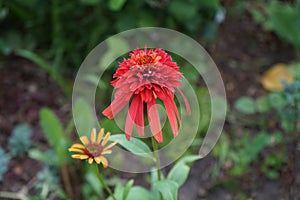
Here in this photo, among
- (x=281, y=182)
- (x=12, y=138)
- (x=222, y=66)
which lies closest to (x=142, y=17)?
(x=222, y=66)

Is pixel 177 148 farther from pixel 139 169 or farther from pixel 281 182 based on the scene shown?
pixel 281 182

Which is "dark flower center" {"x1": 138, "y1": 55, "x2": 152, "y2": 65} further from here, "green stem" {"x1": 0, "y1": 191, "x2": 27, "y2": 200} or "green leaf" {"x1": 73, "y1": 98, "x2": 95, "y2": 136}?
"green stem" {"x1": 0, "y1": 191, "x2": 27, "y2": 200}

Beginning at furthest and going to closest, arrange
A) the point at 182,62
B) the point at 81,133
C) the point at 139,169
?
the point at 182,62 < the point at 139,169 < the point at 81,133

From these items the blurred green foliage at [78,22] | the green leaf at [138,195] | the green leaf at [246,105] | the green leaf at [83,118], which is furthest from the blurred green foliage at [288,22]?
the green leaf at [138,195]

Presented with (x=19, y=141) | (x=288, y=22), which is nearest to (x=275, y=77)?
(x=288, y=22)

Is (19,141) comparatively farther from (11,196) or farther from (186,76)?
(186,76)

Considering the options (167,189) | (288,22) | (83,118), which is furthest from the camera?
(288,22)

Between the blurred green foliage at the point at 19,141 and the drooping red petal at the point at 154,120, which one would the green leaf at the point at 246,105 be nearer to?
the blurred green foliage at the point at 19,141
